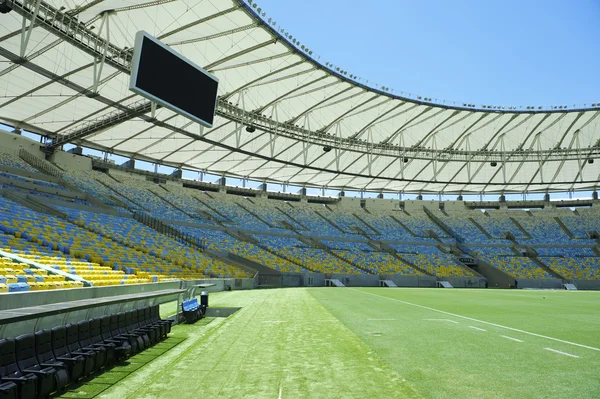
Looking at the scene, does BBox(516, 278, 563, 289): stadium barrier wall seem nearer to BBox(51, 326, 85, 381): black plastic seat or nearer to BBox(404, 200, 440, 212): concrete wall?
BBox(404, 200, 440, 212): concrete wall

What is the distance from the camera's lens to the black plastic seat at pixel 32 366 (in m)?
5.00

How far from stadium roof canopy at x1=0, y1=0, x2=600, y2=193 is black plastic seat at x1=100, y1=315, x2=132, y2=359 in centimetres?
1656

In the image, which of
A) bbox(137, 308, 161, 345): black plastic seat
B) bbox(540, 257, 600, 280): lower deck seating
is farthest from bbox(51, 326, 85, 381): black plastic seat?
bbox(540, 257, 600, 280): lower deck seating

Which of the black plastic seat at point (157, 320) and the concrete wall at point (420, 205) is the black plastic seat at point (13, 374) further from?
the concrete wall at point (420, 205)

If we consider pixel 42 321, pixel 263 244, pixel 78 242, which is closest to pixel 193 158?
pixel 263 244

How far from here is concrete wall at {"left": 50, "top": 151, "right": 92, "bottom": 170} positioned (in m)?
40.1

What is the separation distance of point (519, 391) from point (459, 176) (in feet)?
179

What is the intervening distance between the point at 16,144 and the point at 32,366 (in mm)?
38192

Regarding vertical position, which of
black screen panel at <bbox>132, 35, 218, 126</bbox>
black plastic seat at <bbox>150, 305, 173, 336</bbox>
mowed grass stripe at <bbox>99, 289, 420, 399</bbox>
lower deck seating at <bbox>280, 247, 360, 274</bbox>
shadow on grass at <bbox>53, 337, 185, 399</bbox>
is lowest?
shadow on grass at <bbox>53, 337, 185, 399</bbox>

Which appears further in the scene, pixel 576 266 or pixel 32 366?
pixel 576 266

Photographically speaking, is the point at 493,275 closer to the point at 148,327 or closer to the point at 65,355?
the point at 148,327

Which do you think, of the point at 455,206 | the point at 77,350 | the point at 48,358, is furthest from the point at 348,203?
the point at 48,358

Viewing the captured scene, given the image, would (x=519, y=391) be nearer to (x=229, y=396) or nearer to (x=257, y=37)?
(x=229, y=396)

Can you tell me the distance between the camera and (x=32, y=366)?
5406 millimetres
